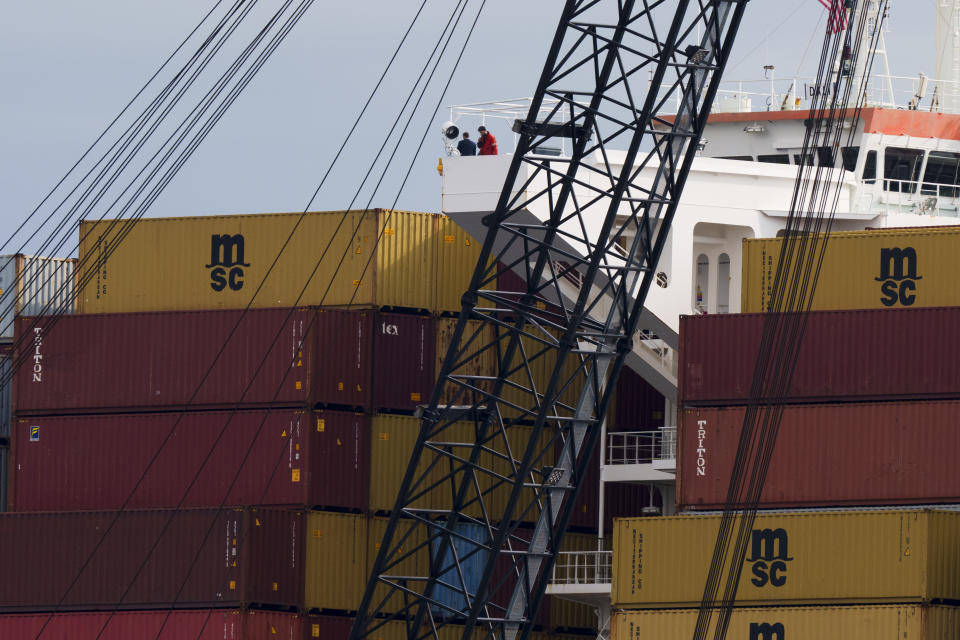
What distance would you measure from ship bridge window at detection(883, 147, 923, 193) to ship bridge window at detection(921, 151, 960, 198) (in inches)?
10.3

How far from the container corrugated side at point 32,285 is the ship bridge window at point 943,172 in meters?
20.5

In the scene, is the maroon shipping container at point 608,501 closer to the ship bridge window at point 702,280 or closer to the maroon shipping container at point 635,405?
the maroon shipping container at point 635,405

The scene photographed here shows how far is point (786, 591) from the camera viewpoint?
41688 millimetres

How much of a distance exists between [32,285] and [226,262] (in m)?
5.77

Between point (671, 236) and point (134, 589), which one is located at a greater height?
point (671, 236)

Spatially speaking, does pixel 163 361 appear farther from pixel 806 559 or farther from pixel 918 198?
pixel 918 198

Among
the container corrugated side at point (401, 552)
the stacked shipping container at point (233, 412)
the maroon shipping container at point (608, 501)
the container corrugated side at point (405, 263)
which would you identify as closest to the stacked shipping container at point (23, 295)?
the stacked shipping container at point (233, 412)

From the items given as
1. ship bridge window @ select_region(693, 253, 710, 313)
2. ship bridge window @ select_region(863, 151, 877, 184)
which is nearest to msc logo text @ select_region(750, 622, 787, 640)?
ship bridge window @ select_region(693, 253, 710, 313)

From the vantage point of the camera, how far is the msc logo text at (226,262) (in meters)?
51.6

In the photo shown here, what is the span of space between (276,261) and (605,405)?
52.2 ft

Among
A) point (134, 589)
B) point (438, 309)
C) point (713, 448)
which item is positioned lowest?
point (134, 589)

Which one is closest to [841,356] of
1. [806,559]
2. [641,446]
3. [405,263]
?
[806,559]

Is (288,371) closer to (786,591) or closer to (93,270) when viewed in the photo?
(93,270)

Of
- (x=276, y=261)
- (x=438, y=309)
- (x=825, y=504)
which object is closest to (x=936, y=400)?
(x=825, y=504)
